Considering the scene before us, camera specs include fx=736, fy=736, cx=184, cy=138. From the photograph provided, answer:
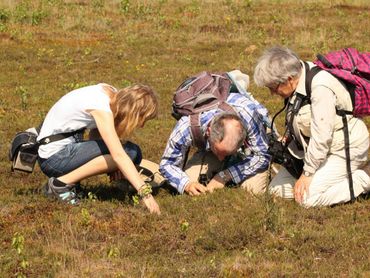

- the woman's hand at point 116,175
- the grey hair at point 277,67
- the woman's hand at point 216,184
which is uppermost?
the grey hair at point 277,67

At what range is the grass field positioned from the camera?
5.41 metres

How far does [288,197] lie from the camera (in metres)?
7.27

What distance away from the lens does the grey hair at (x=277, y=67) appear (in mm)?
6746

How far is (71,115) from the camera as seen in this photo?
22.9 feet

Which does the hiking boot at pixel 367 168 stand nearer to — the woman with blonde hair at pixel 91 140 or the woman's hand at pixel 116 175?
the woman with blonde hair at pixel 91 140

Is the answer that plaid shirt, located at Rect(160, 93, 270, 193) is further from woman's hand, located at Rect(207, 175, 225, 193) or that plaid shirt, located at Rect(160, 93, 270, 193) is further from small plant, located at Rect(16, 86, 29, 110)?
small plant, located at Rect(16, 86, 29, 110)

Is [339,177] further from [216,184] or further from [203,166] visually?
[203,166]

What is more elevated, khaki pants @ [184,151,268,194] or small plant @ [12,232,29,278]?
small plant @ [12,232,29,278]

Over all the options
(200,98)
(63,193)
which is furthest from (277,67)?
(63,193)

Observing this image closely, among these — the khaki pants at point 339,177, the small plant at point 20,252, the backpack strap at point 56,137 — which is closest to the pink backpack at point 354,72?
the khaki pants at point 339,177

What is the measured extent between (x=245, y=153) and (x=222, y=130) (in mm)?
972

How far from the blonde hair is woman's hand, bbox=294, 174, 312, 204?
59.8 inches

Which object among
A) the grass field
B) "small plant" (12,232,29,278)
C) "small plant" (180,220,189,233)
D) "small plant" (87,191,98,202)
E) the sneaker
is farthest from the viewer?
the sneaker

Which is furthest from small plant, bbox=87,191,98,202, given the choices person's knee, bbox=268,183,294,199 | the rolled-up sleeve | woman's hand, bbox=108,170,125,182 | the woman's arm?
person's knee, bbox=268,183,294,199
